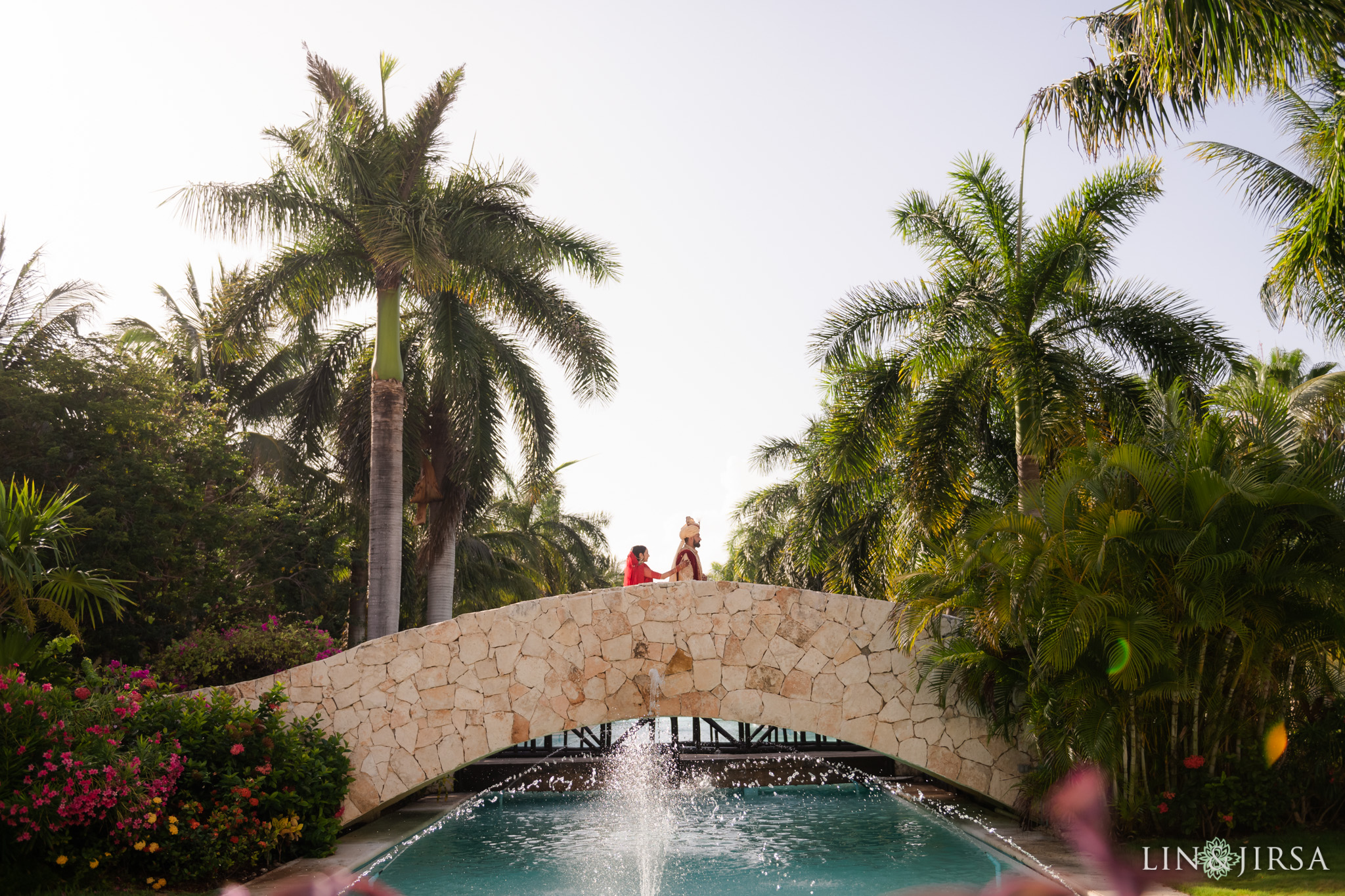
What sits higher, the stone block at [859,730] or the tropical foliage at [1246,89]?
the tropical foliage at [1246,89]

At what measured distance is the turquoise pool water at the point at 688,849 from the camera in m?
10.1

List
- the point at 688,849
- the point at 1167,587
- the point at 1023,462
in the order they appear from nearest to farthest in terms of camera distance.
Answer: the point at 1167,587
the point at 688,849
the point at 1023,462

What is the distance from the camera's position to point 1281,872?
9.42 meters

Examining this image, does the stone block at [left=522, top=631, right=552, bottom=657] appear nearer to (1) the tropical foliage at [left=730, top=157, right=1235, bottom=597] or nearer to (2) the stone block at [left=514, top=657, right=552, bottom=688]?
(2) the stone block at [left=514, top=657, right=552, bottom=688]

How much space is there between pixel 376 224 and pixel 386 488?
14.2 feet

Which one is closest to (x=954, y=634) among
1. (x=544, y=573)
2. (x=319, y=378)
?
(x=319, y=378)

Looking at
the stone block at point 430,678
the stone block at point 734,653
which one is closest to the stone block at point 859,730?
the stone block at point 734,653

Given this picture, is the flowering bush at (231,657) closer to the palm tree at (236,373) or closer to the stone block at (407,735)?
the stone block at (407,735)

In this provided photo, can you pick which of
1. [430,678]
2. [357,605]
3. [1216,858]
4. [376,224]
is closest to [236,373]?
[357,605]

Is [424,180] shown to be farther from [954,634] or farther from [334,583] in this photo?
[954,634]

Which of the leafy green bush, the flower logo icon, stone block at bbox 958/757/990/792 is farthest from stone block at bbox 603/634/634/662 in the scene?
the flower logo icon

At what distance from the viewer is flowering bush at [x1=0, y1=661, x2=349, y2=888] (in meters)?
9.02

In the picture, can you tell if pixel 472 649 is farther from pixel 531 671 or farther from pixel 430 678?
pixel 531 671

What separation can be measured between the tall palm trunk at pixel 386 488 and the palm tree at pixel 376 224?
0.07 feet
